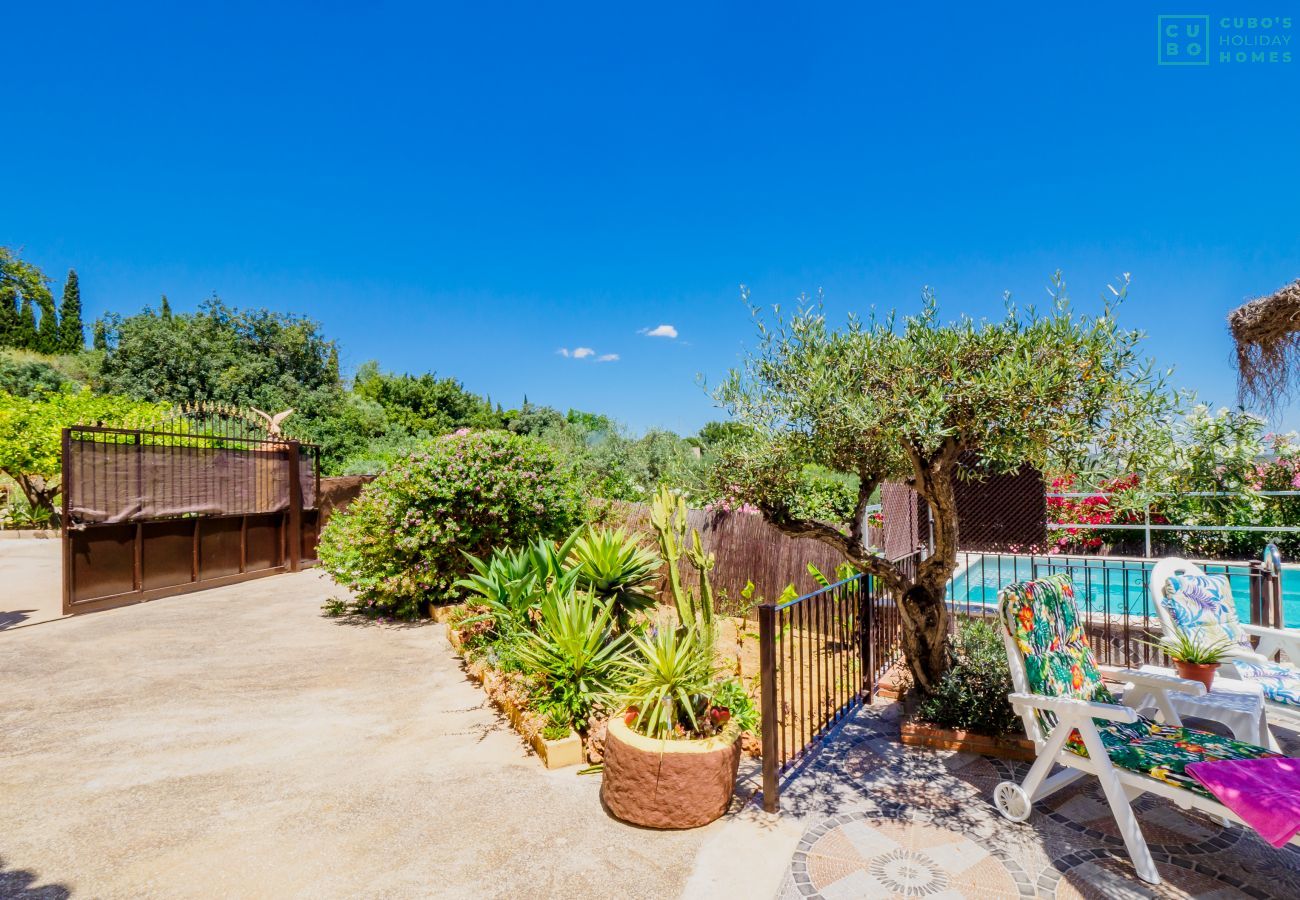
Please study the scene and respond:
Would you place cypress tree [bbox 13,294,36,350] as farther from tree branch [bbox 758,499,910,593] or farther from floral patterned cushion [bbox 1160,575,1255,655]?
floral patterned cushion [bbox 1160,575,1255,655]

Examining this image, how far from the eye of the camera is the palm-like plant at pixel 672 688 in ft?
9.70

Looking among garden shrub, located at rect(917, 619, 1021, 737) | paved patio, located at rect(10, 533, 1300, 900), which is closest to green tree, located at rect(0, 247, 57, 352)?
paved patio, located at rect(10, 533, 1300, 900)

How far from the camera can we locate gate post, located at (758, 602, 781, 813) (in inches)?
109

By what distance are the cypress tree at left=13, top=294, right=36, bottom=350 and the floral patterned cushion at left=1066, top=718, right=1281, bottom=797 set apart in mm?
43761

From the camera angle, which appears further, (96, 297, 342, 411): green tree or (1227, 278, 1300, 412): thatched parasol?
(96, 297, 342, 411): green tree

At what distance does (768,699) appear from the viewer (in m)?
2.85

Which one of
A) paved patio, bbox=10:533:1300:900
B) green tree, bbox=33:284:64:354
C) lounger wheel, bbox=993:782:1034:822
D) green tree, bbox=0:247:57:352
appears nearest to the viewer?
paved patio, bbox=10:533:1300:900

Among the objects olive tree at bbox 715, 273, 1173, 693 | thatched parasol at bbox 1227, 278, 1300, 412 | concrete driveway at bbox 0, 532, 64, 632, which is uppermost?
thatched parasol at bbox 1227, 278, 1300, 412

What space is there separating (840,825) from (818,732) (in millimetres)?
1020

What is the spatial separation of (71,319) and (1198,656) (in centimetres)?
4978

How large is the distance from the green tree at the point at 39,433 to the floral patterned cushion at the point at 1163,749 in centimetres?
1601

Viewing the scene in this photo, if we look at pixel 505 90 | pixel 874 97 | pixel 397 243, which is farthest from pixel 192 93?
pixel 874 97

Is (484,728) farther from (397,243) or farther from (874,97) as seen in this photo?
(397,243)

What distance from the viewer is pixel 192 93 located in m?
13.3
